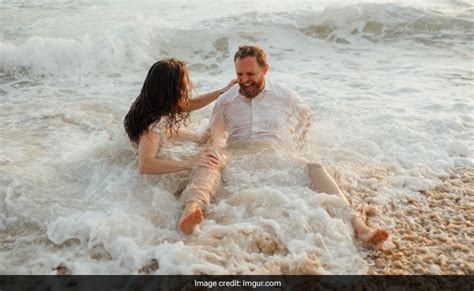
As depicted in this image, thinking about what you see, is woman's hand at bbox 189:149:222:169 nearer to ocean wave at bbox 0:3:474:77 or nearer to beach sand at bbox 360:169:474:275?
beach sand at bbox 360:169:474:275

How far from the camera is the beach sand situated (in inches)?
131

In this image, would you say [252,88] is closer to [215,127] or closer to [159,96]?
[215,127]

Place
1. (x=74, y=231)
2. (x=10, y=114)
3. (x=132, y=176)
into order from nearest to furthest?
(x=74, y=231) < (x=132, y=176) < (x=10, y=114)

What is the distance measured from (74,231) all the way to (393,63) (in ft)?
28.3

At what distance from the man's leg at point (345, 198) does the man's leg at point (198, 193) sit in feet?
3.01

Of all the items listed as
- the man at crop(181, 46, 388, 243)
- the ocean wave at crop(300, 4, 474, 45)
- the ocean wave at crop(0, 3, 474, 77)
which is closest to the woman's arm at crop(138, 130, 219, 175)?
the man at crop(181, 46, 388, 243)

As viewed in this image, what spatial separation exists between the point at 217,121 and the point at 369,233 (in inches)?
87.8

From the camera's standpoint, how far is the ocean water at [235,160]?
11.2 ft

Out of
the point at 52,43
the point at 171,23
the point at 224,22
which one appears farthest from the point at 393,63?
the point at 52,43

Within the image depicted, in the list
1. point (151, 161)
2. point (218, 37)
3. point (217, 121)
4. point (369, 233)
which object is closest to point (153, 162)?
point (151, 161)

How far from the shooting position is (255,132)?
4.80 metres

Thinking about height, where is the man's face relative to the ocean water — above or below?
above

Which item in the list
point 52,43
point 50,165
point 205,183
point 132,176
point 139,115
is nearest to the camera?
point 205,183

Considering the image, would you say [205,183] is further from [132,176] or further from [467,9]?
[467,9]
